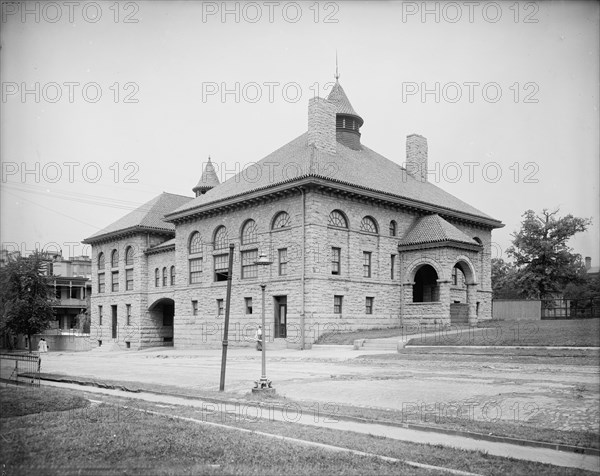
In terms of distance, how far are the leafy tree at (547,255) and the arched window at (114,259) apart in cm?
3518

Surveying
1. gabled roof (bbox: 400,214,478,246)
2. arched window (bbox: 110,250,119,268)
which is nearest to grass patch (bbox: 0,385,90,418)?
gabled roof (bbox: 400,214,478,246)

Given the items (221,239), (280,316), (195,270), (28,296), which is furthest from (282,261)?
(28,296)

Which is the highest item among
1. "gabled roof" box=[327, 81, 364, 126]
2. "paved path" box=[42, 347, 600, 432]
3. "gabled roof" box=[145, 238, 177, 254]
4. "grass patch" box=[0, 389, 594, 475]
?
"gabled roof" box=[327, 81, 364, 126]

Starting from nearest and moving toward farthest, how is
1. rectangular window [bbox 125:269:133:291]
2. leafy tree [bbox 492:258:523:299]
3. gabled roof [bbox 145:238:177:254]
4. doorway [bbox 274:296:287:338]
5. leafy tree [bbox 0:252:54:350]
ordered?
doorway [bbox 274:296:287:338] → leafy tree [bbox 0:252:54:350] → gabled roof [bbox 145:238:177:254] → rectangular window [bbox 125:269:133:291] → leafy tree [bbox 492:258:523:299]

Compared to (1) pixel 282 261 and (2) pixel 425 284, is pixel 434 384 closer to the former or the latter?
(1) pixel 282 261

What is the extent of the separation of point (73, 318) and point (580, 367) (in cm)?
7328

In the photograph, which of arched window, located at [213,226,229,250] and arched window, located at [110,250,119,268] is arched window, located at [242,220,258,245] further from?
arched window, located at [110,250,119,268]

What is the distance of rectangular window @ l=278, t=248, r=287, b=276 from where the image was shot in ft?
116

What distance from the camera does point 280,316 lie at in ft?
118

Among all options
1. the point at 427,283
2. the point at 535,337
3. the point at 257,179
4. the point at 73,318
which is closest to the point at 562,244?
the point at 427,283

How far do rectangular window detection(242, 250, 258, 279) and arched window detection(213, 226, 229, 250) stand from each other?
81.2 inches

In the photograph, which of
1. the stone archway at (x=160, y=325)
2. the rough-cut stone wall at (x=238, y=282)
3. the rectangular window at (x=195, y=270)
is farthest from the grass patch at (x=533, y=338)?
the stone archway at (x=160, y=325)

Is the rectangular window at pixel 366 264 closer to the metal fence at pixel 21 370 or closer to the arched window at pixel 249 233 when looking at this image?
the arched window at pixel 249 233

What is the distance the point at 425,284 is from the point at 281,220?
11.2m
